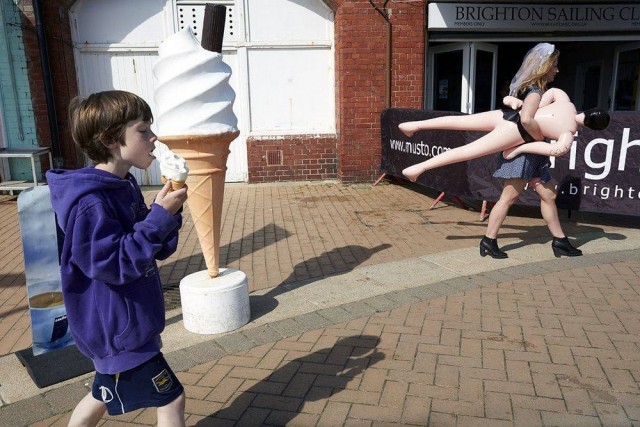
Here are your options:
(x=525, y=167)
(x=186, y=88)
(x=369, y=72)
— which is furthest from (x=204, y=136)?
→ (x=369, y=72)

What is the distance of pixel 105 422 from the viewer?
2855 millimetres

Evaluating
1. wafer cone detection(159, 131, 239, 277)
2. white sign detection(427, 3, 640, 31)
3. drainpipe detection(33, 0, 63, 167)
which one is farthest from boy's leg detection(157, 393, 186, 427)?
white sign detection(427, 3, 640, 31)

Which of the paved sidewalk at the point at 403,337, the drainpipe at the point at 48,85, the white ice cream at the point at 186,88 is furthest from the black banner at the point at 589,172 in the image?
the drainpipe at the point at 48,85

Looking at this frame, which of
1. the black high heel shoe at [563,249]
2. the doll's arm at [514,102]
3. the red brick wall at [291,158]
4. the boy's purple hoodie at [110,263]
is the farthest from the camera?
the red brick wall at [291,158]

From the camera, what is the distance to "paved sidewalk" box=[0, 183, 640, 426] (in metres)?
2.92

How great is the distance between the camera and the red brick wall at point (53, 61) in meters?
8.79

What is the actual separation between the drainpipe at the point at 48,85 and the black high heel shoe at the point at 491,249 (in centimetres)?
712

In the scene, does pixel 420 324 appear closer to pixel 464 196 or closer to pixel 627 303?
pixel 627 303

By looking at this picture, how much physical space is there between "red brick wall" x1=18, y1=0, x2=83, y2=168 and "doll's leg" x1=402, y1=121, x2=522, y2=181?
6.49 m

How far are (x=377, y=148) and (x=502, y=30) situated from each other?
3.34 metres

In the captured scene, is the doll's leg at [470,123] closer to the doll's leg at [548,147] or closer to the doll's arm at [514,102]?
the doll's arm at [514,102]

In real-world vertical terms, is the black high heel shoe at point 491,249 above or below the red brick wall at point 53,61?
below

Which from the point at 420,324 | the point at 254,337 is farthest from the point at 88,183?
the point at 420,324

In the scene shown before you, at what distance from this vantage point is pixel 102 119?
2.01 m
